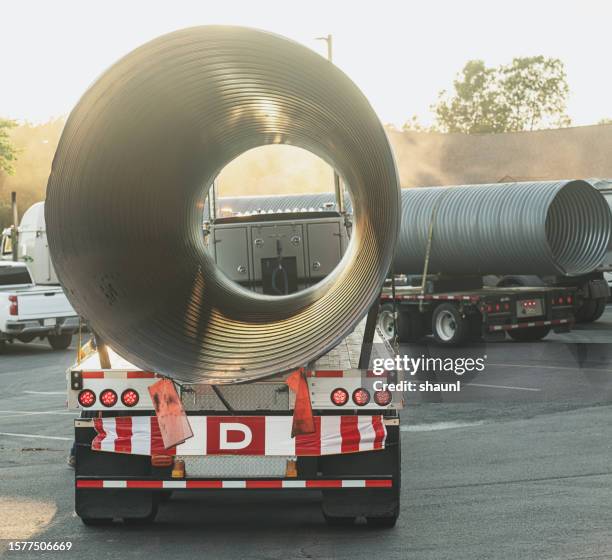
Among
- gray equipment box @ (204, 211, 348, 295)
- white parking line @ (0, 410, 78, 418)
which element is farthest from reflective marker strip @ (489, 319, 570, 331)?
gray equipment box @ (204, 211, 348, 295)

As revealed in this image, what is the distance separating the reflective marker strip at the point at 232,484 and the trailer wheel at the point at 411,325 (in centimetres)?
1545

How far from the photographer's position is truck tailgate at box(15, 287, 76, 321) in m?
23.2

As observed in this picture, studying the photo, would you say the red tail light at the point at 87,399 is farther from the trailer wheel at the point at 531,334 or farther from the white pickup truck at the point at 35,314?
the trailer wheel at the point at 531,334

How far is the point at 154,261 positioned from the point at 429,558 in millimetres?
3795

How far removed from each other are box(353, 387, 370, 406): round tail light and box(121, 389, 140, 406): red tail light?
1.42 meters

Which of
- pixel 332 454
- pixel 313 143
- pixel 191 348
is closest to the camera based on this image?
pixel 332 454

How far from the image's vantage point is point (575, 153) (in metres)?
68.2

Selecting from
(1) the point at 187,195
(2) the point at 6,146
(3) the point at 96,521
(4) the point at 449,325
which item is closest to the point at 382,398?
(3) the point at 96,521

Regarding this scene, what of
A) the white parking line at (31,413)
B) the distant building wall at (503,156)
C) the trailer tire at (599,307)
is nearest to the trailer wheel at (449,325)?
the trailer tire at (599,307)

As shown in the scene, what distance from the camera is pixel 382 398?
779cm

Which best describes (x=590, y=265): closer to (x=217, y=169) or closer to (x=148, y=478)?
(x=217, y=169)

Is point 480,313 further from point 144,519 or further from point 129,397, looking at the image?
point 129,397

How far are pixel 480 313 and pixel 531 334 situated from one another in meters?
1.64

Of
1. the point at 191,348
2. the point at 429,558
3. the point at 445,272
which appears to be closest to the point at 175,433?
the point at 191,348
